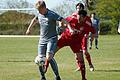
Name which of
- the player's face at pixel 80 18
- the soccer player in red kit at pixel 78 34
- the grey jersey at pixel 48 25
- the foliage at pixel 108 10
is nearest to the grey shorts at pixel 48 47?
the grey jersey at pixel 48 25

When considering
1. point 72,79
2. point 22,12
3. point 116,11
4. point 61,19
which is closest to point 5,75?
point 72,79

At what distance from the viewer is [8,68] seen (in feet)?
55.3

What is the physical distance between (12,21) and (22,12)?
16.0ft

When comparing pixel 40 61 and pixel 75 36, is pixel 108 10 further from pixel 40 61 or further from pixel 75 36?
pixel 40 61

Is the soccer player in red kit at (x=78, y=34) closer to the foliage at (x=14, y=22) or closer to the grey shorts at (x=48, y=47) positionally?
the grey shorts at (x=48, y=47)

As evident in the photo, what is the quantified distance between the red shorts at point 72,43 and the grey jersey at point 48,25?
1040mm

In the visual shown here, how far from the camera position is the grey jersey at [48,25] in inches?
484

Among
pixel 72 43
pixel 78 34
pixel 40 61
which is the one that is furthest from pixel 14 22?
pixel 40 61

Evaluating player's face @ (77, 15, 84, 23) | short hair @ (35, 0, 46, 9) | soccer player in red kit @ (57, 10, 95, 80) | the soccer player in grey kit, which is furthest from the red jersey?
short hair @ (35, 0, 46, 9)

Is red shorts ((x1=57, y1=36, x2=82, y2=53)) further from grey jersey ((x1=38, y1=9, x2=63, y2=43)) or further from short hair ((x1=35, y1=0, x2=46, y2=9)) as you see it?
short hair ((x1=35, y1=0, x2=46, y2=9))

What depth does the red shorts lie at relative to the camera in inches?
524

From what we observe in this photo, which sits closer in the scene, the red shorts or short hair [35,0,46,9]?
short hair [35,0,46,9]

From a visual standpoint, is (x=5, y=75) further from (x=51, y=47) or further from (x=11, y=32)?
(x=11, y=32)

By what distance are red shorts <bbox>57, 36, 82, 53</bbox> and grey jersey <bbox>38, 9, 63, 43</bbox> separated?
104 centimetres
